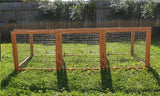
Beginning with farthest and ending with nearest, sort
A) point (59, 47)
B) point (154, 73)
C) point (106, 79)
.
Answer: point (59, 47)
point (154, 73)
point (106, 79)

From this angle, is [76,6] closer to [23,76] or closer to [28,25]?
[28,25]

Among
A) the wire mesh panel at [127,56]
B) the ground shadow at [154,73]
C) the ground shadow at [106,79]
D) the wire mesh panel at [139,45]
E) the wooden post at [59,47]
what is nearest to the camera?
the ground shadow at [106,79]

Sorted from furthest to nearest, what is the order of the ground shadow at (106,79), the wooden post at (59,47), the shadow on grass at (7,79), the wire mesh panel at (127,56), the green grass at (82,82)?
the wire mesh panel at (127,56) → the wooden post at (59,47) → the shadow on grass at (7,79) → the ground shadow at (106,79) → the green grass at (82,82)

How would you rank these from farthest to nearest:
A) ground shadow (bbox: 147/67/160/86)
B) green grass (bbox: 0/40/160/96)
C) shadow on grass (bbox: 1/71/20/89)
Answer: ground shadow (bbox: 147/67/160/86) → shadow on grass (bbox: 1/71/20/89) → green grass (bbox: 0/40/160/96)

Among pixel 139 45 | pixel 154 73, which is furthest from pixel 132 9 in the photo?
pixel 154 73

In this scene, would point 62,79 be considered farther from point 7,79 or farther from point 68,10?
point 68,10

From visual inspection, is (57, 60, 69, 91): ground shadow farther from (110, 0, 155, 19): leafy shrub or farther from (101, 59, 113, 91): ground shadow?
(110, 0, 155, 19): leafy shrub

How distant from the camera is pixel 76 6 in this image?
31.3 feet

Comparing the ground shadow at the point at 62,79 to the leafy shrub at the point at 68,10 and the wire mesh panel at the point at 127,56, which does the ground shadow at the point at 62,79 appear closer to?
the wire mesh panel at the point at 127,56

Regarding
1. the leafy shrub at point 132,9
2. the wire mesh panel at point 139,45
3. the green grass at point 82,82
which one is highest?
→ the leafy shrub at point 132,9

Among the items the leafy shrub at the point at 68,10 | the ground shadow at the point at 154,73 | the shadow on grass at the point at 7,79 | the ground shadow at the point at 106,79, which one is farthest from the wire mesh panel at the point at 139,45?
the leafy shrub at the point at 68,10

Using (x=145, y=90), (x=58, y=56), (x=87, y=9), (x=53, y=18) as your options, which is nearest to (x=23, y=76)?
(x=58, y=56)

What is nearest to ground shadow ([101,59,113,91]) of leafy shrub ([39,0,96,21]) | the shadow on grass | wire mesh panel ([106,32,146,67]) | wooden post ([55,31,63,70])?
wire mesh panel ([106,32,146,67])

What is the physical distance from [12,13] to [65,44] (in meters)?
4.28
